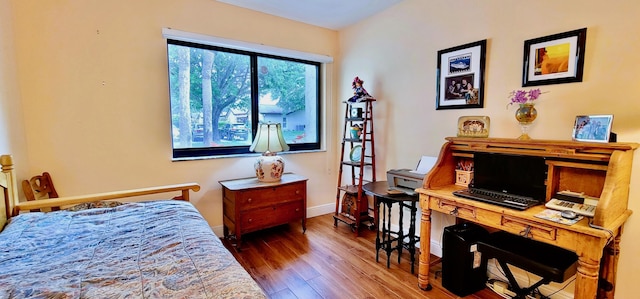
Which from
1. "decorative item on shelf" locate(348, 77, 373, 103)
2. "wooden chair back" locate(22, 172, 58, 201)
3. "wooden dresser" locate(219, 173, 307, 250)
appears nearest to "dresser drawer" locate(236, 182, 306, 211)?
"wooden dresser" locate(219, 173, 307, 250)

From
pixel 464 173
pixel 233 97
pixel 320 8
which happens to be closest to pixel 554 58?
pixel 464 173

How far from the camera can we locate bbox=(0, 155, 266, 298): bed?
0.99m

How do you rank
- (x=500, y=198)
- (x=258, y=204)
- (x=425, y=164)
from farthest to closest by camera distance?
(x=258, y=204), (x=425, y=164), (x=500, y=198)

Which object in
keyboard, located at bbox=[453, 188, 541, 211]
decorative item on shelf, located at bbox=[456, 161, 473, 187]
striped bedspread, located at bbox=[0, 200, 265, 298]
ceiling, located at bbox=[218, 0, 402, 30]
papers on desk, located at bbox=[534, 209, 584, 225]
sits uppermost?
ceiling, located at bbox=[218, 0, 402, 30]

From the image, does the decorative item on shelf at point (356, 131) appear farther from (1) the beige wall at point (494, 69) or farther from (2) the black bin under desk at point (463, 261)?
(2) the black bin under desk at point (463, 261)

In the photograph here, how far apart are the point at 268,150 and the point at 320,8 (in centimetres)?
157

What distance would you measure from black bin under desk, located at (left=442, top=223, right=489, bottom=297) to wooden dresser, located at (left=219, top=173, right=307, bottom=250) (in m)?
1.53

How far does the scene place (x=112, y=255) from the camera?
126cm

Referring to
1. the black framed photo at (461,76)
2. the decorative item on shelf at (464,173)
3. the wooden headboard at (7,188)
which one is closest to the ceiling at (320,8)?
the black framed photo at (461,76)

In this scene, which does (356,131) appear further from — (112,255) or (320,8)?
(112,255)

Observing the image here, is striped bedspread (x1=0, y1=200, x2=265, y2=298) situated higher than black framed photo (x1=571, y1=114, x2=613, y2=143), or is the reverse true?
black framed photo (x1=571, y1=114, x2=613, y2=143)

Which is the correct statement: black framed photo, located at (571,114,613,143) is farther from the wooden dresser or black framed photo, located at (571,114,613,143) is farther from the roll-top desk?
the wooden dresser

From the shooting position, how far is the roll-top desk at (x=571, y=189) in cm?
134

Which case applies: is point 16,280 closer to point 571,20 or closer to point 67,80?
point 67,80
